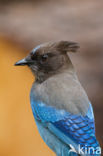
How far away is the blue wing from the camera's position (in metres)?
1.92

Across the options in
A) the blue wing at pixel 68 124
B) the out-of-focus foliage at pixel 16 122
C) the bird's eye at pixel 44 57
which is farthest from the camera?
the out-of-focus foliage at pixel 16 122

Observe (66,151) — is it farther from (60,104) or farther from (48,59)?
(48,59)

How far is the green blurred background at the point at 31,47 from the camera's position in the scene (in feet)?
11.6

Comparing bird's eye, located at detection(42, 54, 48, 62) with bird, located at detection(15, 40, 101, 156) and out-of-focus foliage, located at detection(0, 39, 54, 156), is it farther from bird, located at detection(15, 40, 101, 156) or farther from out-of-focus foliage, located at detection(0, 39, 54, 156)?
out-of-focus foliage, located at detection(0, 39, 54, 156)

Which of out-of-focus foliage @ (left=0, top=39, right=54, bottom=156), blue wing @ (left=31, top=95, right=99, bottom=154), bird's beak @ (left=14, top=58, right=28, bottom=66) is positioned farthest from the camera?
out-of-focus foliage @ (left=0, top=39, right=54, bottom=156)

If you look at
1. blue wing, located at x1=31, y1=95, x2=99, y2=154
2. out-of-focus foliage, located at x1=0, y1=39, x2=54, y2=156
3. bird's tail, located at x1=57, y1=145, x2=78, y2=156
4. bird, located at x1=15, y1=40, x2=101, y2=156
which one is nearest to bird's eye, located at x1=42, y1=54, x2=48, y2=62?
bird, located at x1=15, y1=40, x2=101, y2=156

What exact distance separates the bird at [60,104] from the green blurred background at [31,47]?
123 centimetres

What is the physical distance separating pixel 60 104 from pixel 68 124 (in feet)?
0.31

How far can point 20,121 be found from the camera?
3.55 meters

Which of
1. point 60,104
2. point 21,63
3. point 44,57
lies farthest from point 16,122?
point 60,104

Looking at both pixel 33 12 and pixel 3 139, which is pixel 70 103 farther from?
pixel 33 12

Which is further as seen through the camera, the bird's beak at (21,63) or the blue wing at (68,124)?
the bird's beak at (21,63)

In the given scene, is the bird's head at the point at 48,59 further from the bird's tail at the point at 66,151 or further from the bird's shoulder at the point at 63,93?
the bird's tail at the point at 66,151

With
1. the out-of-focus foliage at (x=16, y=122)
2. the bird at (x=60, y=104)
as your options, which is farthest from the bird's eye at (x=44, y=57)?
the out-of-focus foliage at (x=16, y=122)
